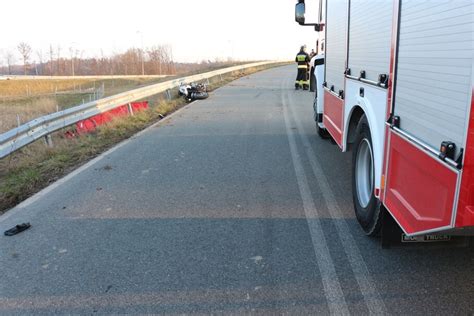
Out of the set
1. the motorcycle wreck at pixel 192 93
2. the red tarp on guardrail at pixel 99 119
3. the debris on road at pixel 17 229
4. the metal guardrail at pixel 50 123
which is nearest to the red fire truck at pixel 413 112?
the debris on road at pixel 17 229

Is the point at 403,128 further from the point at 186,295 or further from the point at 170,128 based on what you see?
the point at 170,128

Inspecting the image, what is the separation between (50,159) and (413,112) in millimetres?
6487

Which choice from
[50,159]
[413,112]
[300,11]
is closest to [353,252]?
[413,112]

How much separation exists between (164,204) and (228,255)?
1.63 meters

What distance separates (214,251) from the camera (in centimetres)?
401

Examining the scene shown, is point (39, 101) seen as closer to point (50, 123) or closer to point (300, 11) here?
point (50, 123)

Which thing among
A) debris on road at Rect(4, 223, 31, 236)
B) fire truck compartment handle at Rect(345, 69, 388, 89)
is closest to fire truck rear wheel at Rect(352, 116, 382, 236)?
fire truck compartment handle at Rect(345, 69, 388, 89)

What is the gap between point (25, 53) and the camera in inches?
4948

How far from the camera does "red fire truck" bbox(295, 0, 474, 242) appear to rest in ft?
7.52

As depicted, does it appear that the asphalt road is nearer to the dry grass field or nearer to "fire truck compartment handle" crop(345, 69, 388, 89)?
"fire truck compartment handle" crop(345, 69, 388, 89)

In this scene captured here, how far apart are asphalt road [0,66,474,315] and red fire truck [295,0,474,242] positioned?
517mm

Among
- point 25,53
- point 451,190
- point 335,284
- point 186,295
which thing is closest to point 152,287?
point 186,295

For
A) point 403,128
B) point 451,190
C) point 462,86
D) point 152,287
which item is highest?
point 462,86

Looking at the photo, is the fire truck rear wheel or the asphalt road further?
the fire truck rear wheel
